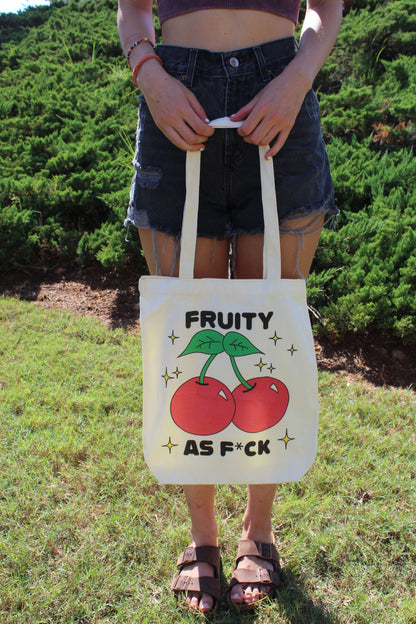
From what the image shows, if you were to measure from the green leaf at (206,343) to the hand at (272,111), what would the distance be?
49 centimetres

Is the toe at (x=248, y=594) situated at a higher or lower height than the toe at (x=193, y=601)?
higher

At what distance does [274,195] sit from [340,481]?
1.33 m

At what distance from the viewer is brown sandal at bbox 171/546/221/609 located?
1598mm

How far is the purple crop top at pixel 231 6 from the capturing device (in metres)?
1.28

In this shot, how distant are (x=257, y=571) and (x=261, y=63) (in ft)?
5.10

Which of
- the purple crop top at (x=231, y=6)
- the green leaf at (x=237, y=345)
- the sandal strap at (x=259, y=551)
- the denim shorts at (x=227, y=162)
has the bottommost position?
the sandal strap at (x=259, y=551)

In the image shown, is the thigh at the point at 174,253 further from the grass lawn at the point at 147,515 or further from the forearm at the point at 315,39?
the grass lawn at the point at 147,515

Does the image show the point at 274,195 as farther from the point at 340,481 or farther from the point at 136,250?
the point at 136,250

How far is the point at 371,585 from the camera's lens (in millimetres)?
1660

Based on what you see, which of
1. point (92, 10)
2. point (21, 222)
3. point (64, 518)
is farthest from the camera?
point (92, 10)

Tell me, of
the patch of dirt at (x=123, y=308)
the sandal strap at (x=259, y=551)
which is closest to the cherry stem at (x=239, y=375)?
the sandal strap at (x=259, y=551)

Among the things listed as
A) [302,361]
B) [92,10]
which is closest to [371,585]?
[302,361]

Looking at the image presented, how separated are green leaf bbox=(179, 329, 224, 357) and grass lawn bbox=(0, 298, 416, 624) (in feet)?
2.93

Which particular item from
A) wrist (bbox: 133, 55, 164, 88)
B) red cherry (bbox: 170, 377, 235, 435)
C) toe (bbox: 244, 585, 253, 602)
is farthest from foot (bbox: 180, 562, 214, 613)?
wrist (bbox: 133, 55, 164, 88)
